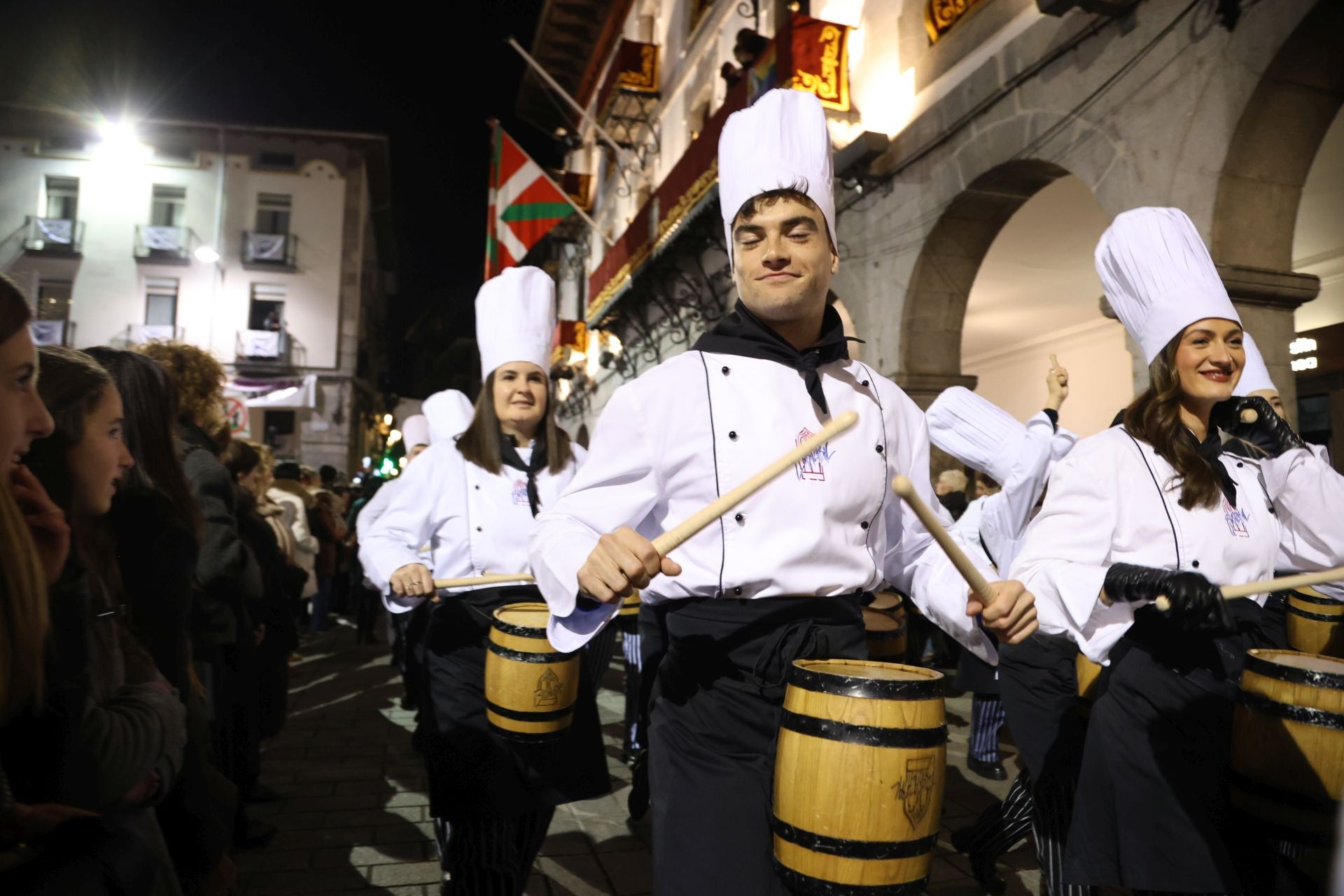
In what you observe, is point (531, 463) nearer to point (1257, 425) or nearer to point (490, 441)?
point (490, 441)

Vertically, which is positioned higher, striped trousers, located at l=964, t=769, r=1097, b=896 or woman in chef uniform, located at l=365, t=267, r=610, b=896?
woman in chef uniform, located at l=365, t=267, r=610, b=896

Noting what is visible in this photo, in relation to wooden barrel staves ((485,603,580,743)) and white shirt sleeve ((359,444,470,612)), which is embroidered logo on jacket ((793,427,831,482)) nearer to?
wooden barrel staves ((485,603,580,743))

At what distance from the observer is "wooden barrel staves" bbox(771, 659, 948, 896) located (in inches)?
67.7

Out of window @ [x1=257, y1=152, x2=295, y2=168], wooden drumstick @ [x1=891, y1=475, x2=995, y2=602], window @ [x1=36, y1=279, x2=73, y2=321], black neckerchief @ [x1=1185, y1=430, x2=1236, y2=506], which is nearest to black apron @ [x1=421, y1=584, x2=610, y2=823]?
wooden drumstick @ [x1=891, y1=475, x2=995, y2=602]

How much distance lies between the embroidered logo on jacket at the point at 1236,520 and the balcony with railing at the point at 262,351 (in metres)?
34.3

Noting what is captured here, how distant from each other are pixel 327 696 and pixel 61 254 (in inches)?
1282

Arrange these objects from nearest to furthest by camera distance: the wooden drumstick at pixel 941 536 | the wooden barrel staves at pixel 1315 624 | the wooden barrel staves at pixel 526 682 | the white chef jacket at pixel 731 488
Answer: the wooden drumstick at pixel 941 536
the white chef jacket at pixel 731 488
the wooden barrel staves at pixel 526 682
the wooden barrel staves at pixel 1315 624

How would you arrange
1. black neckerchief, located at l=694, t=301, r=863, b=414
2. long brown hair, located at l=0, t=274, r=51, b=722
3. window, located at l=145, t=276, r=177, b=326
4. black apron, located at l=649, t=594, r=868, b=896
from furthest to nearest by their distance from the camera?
1. window, located at l=145, t=276, r=177, b=326
2. black neckerchief, located at l=694, t=301, r=863, b=414
3. black apron, located at l=649, t=594, r=868, b=896
4. long brown hair, located at l=0, t=274, r=51, b=722

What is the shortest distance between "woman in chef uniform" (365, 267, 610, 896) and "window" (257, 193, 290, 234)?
111 ft

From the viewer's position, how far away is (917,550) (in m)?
2.51

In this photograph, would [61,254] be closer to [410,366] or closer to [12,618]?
[410,366]

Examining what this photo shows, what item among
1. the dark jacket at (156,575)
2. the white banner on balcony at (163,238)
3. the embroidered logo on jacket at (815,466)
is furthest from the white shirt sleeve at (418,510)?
the white banner on balcony at (163,238)

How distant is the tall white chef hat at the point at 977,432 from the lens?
4895 mm

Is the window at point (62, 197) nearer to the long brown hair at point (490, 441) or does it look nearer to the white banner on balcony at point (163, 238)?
the white banner on balcony at point (163, 238)
